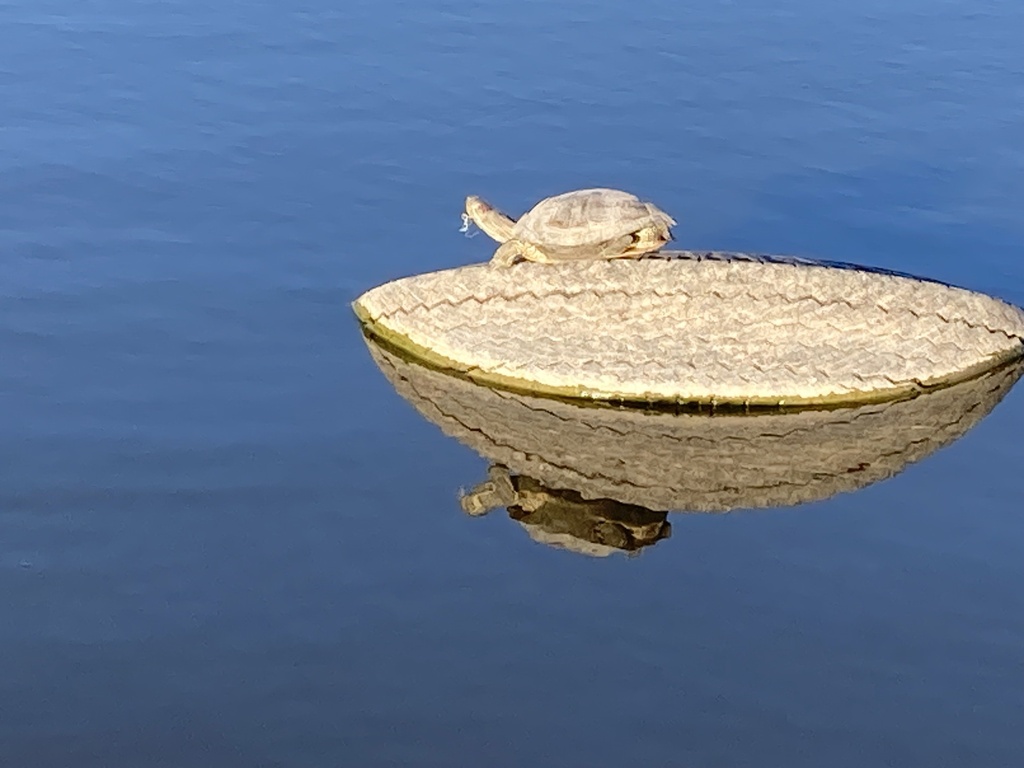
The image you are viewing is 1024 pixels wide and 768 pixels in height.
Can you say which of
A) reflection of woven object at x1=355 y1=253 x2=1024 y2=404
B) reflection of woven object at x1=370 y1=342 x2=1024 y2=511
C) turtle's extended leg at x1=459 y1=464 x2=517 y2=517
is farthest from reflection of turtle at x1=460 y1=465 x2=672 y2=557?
reflection of woven object at x1=355 y1=253 x2=1024 y2=404

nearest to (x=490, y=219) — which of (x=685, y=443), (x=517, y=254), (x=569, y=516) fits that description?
(x=517, y=254)

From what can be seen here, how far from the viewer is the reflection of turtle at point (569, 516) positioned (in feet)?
35.7

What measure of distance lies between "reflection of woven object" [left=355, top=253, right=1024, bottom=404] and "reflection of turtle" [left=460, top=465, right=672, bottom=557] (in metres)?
1.25

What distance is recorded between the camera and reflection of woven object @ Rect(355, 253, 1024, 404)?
489 inches

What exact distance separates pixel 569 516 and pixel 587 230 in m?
2.63

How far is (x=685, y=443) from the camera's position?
471 inches

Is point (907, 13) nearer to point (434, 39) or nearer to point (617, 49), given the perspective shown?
point (617, 49)

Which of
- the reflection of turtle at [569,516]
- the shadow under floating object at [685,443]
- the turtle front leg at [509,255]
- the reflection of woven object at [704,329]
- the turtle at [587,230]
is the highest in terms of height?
the turtle at [587,230]

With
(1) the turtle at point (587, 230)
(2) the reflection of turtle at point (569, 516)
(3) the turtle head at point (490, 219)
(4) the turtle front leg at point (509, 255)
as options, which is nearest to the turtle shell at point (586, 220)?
(1) the turtle at point (587, 230)

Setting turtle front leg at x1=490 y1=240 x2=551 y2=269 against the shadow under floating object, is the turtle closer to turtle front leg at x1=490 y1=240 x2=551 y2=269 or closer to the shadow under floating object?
turtle front leg at x1=490 y1=240 x2=551 y2=269

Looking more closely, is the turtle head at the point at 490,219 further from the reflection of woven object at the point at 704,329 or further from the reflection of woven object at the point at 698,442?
the reflection of woven object at the point at 698,442

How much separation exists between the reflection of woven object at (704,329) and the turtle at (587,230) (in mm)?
120

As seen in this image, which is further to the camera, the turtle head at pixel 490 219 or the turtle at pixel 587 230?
the turtle head at pixel 490 219

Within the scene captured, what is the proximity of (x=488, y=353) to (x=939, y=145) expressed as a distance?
22.9ft
